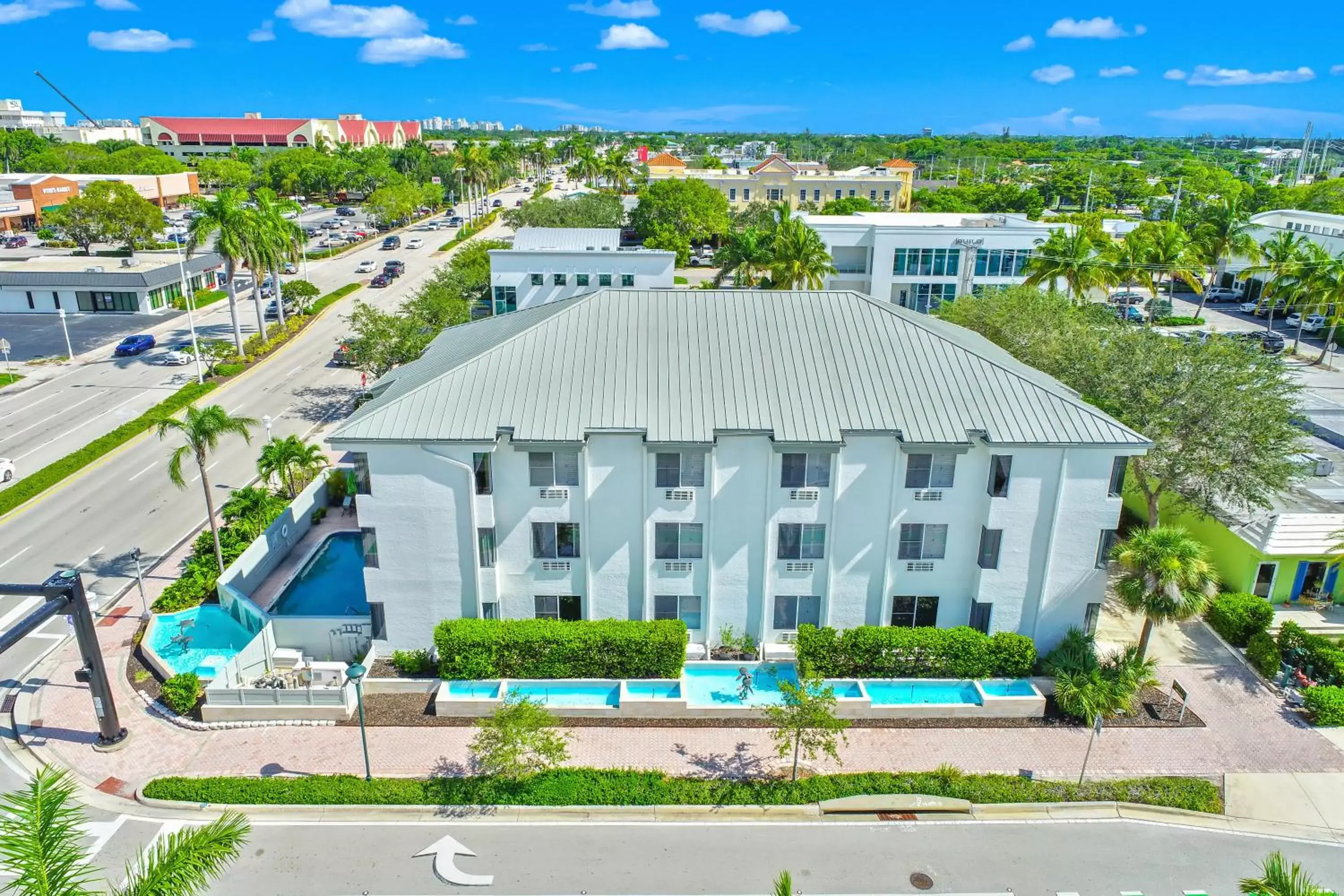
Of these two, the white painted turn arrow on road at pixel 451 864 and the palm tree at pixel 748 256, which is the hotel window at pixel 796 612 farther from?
the palm tree at pixel 748 256

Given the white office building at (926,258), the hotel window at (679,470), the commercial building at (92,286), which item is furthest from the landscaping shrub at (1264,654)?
the commercial building at (92,286)

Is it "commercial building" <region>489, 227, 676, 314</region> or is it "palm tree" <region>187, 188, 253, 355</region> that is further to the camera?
"commercial building" <region>489, 227, 676, 314</region>

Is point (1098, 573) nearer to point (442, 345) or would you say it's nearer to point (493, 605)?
point (493, 605)

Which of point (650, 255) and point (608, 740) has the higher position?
point (650, 255)

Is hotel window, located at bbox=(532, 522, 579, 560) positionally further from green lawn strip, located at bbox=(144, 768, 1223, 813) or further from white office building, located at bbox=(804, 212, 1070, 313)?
white office building, located at bbox=(804, 212, 1070, 313)

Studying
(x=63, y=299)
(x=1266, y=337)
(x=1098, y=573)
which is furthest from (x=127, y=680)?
(x=1266, y=337)

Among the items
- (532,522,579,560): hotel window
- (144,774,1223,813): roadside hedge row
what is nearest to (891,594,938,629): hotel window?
(144,774,1223,813): roadside hedge row

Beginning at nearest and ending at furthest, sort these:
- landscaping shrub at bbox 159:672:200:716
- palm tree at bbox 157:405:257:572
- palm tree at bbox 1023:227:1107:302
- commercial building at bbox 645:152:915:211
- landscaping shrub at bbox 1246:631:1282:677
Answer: landscaping shrub at bbox 159:672:200:716
landscaping shrub at bbox 1246:631:1282:677
palm tree at bbox 157:405:257:572
palm tree at bbox 1023:227:1107:302
commercial building at bbox 645:152:915:211

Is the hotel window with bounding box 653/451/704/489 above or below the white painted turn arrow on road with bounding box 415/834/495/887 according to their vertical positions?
above
